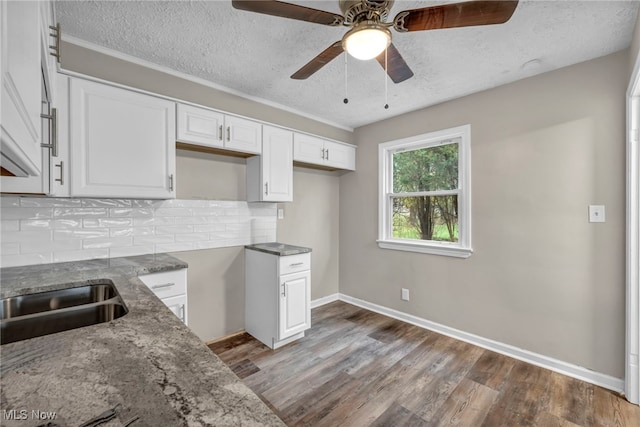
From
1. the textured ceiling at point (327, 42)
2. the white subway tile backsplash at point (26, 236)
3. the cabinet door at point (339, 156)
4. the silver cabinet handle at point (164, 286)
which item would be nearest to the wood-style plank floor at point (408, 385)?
the silver cabinet handle at point (164, 286)

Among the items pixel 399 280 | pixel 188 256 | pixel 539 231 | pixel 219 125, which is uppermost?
pixel 219 125

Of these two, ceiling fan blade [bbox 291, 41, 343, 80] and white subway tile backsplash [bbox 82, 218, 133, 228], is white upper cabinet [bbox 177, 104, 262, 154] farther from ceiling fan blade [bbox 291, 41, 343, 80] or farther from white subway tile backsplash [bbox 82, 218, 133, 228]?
ceiling fan blade [bbox 291, 41, 343, 80]

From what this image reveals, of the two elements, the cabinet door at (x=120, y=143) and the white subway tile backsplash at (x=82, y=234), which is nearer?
the cabinet door at (x=120, y=143)

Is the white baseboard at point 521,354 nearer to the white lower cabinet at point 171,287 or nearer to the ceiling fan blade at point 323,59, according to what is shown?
the white lower cabinet at point 171,287

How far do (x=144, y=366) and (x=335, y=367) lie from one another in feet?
6.43

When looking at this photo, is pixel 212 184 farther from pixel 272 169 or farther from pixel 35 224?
pixel 35 224

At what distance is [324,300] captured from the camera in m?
3.83

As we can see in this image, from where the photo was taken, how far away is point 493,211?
263 centimetres

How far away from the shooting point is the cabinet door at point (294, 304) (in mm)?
2613

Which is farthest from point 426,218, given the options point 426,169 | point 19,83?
point 19,83

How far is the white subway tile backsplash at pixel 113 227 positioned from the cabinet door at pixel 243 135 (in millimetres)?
579

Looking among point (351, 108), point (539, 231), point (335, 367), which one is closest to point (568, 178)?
point (539, 231)

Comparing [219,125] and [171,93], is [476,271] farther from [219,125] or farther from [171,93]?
[171,93]

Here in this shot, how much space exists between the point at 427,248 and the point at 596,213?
1.37 m
